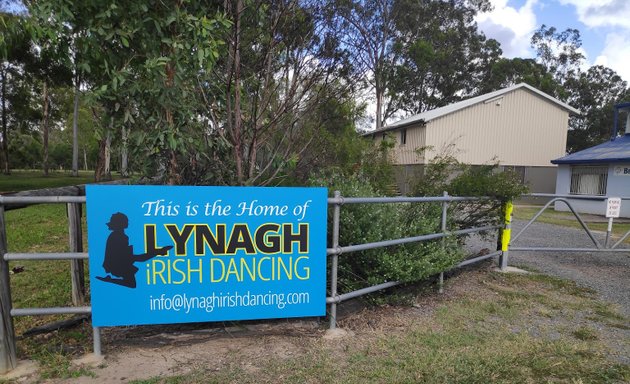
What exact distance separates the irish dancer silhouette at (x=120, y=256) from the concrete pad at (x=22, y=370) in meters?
0.79

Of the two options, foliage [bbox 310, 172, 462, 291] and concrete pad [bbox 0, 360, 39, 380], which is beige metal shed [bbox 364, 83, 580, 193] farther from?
concrete pad [bbox 0, 360, 39, 380]

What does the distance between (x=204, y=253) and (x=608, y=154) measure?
20.7 m

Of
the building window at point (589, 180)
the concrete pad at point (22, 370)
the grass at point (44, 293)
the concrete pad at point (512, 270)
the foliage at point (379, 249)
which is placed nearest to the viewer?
the concrete pad at point (22, 370)

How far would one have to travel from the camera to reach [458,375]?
119 inches

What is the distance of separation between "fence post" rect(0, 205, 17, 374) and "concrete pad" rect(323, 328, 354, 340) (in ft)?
8.06

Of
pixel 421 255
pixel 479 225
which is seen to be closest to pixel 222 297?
pixel 421 255

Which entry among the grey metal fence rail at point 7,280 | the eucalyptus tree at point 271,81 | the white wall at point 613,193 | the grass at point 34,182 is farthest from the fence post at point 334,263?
the grass at point 34,182

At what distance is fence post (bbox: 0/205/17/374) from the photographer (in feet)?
9.39

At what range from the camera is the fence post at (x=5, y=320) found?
2861 millimetres

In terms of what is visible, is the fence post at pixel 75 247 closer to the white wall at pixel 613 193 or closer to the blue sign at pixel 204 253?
the blue sign at pixel 204 253

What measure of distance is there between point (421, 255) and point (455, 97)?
39953mm

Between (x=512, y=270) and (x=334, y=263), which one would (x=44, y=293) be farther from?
(x=512, y=270)

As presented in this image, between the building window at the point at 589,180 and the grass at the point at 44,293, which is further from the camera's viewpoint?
the building window at the point at 589,180

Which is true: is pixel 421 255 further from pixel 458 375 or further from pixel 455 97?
pixel 455 97
